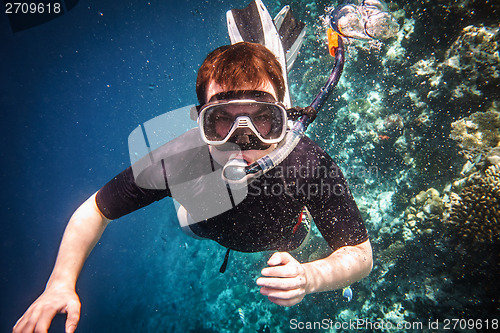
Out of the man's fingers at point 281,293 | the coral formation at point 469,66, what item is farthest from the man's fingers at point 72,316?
the coral formation at point 469,66

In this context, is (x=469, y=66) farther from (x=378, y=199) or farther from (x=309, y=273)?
(x=309, y=273)

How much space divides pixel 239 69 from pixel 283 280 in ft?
4.65

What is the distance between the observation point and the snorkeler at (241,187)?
1.45 m

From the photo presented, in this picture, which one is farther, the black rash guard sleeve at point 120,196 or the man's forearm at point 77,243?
the black rash guard sleeve at point 120,196

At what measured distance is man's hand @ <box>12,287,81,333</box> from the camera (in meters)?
1.06

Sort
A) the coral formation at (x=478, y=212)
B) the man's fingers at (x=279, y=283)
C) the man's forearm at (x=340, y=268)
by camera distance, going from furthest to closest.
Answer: the coral formation at (x=478, y=212)
the man's forearm at (x=340, y=268)
the man's fingers at (x=279, y=283)

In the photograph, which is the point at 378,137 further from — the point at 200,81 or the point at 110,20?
the point at 110,20

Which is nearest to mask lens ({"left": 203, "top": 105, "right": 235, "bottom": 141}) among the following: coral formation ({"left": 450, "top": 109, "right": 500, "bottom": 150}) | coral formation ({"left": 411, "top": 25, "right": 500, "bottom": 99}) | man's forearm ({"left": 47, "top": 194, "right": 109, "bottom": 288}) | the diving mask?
the diving mask

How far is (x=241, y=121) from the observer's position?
147cm

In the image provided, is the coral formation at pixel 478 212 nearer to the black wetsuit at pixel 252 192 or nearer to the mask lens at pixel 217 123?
the black wetsuit at pixel 252 192

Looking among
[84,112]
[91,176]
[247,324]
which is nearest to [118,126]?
[84,112]

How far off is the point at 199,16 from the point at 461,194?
25322mm

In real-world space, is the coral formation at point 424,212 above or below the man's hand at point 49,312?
below

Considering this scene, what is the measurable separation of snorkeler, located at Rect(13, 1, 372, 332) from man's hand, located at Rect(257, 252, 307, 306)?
0.48 feet
